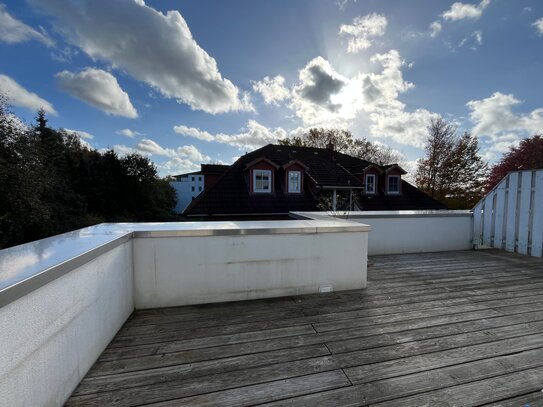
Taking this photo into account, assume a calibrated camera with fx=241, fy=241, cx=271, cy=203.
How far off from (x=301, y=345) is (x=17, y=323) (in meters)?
1.72

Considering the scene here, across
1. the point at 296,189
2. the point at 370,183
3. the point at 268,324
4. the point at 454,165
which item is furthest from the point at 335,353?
the point at 454,165

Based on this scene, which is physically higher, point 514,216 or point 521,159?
point 521,159

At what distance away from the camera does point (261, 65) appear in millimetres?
7520

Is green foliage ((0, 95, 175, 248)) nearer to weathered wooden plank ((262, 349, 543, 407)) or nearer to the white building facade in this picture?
the white building facade

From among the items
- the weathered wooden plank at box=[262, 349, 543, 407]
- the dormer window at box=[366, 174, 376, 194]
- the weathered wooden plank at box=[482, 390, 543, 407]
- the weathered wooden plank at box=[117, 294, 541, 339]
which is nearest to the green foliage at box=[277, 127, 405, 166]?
the dormer window at box=[366, 174, 376, 194]

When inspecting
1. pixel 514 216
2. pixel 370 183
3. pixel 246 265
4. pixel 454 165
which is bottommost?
pixel 246 265

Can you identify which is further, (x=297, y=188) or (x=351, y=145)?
(x=351, y=145)

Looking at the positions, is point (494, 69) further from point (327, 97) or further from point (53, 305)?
point (53, 305)

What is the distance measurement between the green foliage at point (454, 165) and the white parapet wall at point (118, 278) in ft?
55.0

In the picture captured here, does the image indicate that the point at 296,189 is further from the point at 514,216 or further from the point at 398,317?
the point at 398,317

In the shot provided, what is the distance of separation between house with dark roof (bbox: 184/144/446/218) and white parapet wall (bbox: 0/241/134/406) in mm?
8526

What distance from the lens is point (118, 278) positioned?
212 cm

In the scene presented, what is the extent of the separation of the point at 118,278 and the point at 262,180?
10.1 metres

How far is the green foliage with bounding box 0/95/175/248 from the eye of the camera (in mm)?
8219
